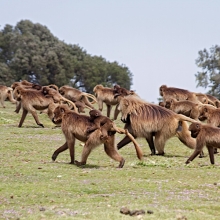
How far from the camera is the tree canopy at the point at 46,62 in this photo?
2287 inches

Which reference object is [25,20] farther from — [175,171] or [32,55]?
[175,171]

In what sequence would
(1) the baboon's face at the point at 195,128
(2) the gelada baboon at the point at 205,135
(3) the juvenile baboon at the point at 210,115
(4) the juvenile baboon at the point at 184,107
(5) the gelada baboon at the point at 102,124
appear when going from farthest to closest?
(4) the juvenile baboon at the point at 184,107 < (3) the juvenile baboon at the point at 210,115 < (1) the baboon's face at the point at 195,128 < (2) the gelada baboon at the point at 205,135 < (5) the gelada baboon at the point at 102,124

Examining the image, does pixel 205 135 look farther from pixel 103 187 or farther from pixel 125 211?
pixel 125 211

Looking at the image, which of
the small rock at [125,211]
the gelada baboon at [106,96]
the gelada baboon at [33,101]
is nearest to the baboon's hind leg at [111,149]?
the small rock at [125,211]

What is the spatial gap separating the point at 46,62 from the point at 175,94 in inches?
1361

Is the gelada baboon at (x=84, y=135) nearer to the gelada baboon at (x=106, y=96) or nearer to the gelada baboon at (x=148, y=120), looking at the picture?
the gelada baboon at (x=148, y=120)

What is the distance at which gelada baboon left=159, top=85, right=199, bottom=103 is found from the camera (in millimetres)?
25094

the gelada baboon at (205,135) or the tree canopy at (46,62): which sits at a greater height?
the tree canopy at (46,62)

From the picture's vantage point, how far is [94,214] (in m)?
8.23

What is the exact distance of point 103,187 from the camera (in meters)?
10.5

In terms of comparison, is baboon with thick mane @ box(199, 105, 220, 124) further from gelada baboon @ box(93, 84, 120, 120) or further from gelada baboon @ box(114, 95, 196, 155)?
gelada baboon @ box(93, 84, 120, 120)

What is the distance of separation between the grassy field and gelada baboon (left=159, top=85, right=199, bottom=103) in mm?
9136

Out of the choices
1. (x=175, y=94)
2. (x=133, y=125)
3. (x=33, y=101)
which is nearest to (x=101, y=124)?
(x=133, y=125)

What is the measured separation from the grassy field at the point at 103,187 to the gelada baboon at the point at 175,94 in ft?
30.0
